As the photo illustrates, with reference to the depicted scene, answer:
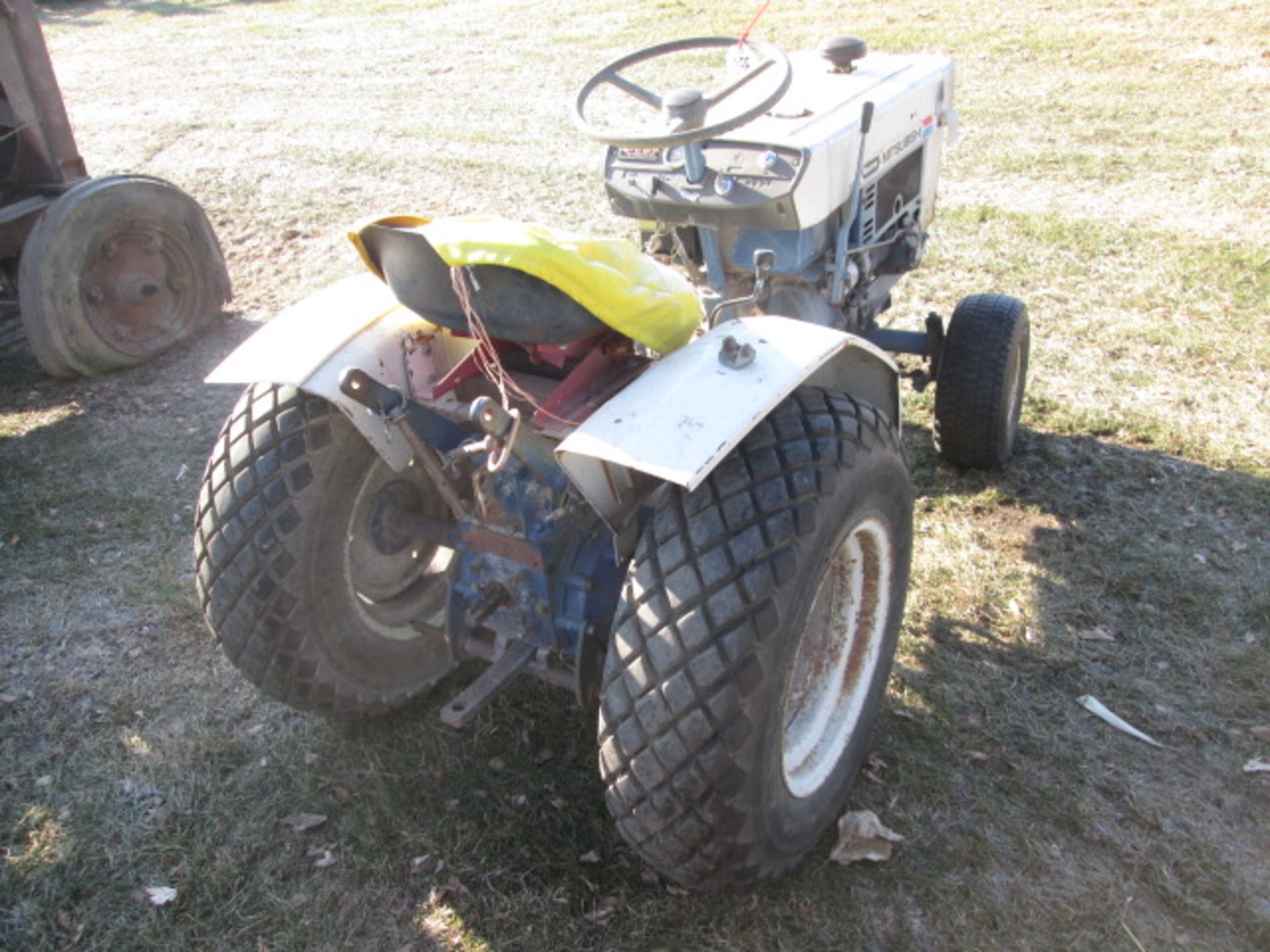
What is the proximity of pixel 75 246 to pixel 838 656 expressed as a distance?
425cm

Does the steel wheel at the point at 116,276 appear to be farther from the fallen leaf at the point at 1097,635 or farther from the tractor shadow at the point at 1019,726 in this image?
the fallen leaf at the point at 1097,635

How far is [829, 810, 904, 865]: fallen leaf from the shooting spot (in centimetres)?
268

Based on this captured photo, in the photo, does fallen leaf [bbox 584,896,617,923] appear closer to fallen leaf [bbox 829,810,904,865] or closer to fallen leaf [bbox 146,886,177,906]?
fallen leaf [bbox 829,810,904,865]

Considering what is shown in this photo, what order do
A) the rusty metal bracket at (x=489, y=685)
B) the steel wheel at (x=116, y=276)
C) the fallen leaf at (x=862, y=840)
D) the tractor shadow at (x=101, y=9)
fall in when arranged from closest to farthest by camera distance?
1. the rusty metal bracket at (x=489, y=685)
2. the fallen leaf at (x=862, y=840)
3. the steel wheel at (x=116, y=276)
4. the tractor shadow at (x=101, y=9)

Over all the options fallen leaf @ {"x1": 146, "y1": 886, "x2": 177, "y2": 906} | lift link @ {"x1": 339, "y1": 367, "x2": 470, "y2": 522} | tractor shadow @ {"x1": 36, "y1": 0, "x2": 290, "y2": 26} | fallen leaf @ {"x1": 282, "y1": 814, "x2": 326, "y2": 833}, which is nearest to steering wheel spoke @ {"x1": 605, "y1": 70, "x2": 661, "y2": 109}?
lift link @ {"x1": 339, "y1": 367, "x2": 470, "y2": 522}

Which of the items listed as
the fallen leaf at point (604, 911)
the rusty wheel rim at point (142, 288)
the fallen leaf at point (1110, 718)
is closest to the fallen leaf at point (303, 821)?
the fallen leaf at point (604, 911)

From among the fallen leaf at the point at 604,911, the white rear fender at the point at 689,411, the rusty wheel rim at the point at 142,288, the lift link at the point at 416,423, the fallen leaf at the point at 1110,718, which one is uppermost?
the white rear fender at the point at 689,411

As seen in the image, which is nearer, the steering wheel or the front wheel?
the front wheel

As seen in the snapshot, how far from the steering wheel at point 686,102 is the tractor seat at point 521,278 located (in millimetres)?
734

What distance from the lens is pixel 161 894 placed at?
2715 mm

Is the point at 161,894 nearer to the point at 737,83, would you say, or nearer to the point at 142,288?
the point at 737,83

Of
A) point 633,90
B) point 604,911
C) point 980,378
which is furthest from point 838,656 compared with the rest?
point 633,90

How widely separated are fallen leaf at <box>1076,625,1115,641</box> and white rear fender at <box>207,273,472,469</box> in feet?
6.77

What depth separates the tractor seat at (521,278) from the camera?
7.25 ft
